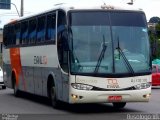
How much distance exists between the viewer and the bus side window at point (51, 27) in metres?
19.6

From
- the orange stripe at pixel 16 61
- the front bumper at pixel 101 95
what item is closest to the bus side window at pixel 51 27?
the front bumper at pixel 101 95

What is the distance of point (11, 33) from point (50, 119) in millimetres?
11904

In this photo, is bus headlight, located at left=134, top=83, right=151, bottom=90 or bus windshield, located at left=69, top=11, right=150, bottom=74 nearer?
bus windshield, located at left=69, top=11, right=150, bottom=74

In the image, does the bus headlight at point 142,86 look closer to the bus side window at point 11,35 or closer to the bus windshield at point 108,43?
the bus windshield at point 108,43

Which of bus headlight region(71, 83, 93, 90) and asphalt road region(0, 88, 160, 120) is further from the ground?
bus headlight region(71, 83, 93, 90)

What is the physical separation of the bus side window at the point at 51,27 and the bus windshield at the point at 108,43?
6.04ft

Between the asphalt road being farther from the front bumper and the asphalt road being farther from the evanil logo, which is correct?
the evanil logo

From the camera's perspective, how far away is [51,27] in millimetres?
19969

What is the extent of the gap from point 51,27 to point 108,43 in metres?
2.98

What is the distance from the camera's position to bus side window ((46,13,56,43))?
19625mm

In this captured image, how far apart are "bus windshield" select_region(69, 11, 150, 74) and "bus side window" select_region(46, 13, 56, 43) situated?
1842mm

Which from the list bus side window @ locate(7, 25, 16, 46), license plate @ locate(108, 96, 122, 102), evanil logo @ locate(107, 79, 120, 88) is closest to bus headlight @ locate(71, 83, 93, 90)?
evanil logo @ locate(107, 79, 120, 88)

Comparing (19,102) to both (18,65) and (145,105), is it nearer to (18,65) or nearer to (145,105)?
(18,65)

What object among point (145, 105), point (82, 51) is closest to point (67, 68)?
point (82, 51)
